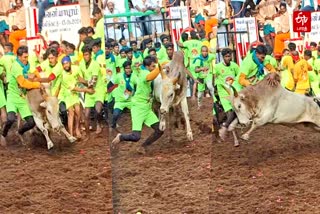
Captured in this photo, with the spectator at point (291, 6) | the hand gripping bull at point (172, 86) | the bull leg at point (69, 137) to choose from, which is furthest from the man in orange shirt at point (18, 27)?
the spectator at point (291, 6)

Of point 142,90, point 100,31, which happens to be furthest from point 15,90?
point 142,90

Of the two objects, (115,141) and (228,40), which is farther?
(228,40)

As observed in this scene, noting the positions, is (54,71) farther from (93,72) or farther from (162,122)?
(162,122)

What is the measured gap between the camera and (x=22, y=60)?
4.71 meters

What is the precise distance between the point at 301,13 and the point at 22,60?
1.57 metres

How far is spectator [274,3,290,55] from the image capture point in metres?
4.93

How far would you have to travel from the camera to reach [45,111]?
A: 4762 mm

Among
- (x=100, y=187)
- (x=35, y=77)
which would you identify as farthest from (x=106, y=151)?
(x=35, y=77)

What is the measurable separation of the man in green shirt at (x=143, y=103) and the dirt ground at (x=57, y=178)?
20 centimetres

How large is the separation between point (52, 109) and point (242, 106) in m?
1.03

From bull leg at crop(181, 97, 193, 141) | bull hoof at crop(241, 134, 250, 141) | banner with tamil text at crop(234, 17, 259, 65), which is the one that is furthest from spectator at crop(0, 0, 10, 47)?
bull hoof at crop(241, 134, 250, 141)

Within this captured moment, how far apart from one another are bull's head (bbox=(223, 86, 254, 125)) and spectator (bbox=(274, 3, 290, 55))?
33cm

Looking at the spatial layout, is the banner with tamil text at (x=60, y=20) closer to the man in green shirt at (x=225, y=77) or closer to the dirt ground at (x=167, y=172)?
the dirt ground at (x=167, y=172)

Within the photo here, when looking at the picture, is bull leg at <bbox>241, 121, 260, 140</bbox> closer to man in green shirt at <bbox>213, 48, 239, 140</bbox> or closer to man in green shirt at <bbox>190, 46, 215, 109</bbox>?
man in green shirt at <bbox>213, 48, 239, 140</bbox>
